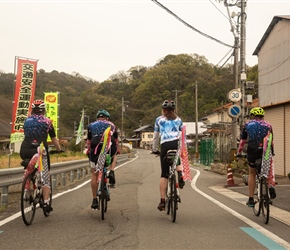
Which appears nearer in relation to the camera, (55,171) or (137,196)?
(137,196)

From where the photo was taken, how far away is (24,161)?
6359 mm

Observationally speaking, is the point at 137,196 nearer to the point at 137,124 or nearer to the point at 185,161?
the point at 185,161

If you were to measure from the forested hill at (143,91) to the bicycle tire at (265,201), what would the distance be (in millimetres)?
46066

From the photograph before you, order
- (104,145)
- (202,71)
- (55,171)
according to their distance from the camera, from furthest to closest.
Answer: (202,71) → (55,171) → (104,145)

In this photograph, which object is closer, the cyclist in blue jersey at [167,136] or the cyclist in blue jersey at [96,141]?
the cyclist in blue jersey at [167,136]

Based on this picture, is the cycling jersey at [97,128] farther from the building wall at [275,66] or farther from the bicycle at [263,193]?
the building wall at [275,66]

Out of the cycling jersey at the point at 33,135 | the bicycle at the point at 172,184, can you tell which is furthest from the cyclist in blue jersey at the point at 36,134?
the bicycle at the point at 172,184

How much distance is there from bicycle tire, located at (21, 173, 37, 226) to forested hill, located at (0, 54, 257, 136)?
47.3 m

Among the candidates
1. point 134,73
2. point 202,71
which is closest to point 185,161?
point 202,71

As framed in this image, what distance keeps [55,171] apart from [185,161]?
599cm

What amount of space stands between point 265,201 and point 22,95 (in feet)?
41.6

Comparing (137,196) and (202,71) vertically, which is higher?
(202,71)

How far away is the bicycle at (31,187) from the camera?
6.08m

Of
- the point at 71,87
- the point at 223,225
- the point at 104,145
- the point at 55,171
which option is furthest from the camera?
the point at 71,87
